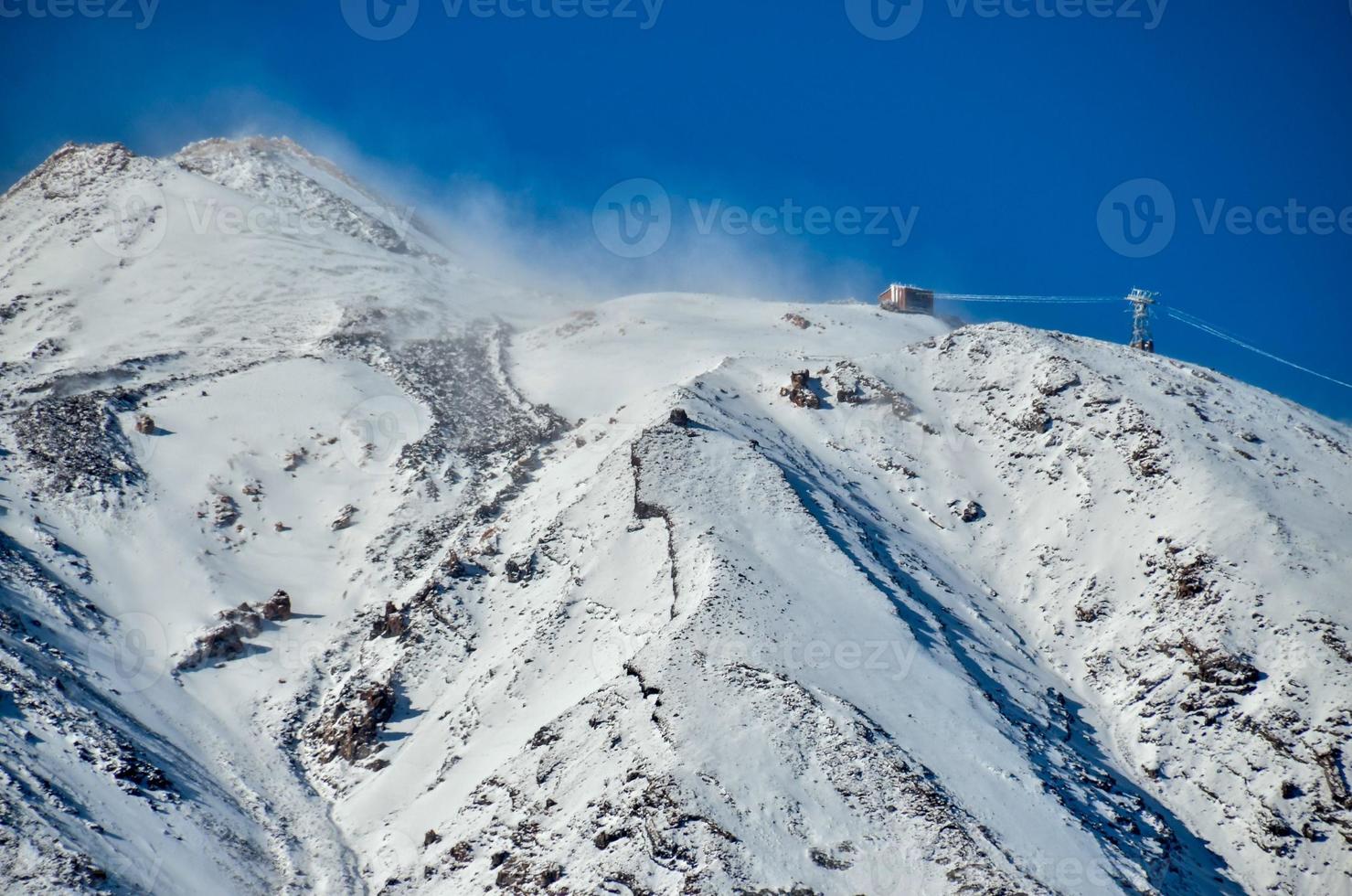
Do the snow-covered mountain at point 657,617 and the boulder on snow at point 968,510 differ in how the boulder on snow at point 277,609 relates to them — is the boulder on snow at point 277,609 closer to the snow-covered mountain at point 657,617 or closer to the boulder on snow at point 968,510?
the snow-covered mountain at point 657,617

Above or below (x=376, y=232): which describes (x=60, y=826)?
below

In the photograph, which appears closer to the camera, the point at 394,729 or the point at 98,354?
the point at 394,729

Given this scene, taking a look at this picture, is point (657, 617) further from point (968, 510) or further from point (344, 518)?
point (968, 510)

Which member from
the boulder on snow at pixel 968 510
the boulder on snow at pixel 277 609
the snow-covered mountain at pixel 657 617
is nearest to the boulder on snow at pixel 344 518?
the snow-covered mountain at pixel 657 617

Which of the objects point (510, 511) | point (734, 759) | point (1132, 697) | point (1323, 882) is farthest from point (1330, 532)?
point (510, 511)

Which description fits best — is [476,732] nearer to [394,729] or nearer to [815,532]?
[394,729]

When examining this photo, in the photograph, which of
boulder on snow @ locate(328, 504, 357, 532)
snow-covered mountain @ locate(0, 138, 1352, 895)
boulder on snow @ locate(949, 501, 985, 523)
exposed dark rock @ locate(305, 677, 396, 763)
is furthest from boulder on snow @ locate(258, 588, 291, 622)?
boulder on snow @ locate(949, 501, 985, 523)

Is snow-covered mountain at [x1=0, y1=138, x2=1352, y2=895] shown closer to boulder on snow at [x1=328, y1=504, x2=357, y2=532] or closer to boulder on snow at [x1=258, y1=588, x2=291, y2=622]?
boulder on snow at [x1=328, y1=504, x2=357, y2=532]

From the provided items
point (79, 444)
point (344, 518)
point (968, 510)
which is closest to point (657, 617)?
point (344, 518)
